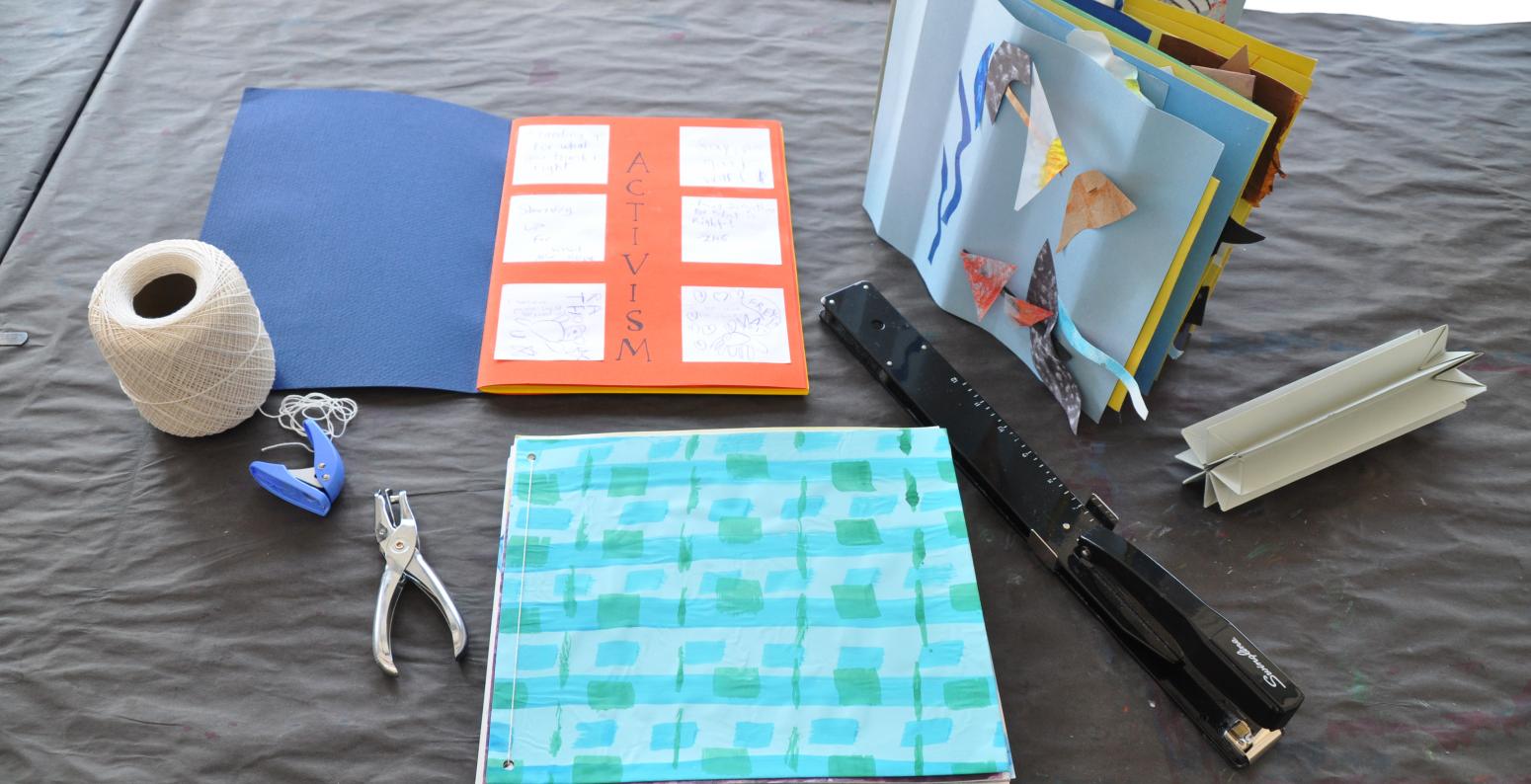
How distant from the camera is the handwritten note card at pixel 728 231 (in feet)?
2.86

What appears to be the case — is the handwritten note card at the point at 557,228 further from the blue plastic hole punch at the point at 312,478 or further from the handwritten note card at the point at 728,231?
the blue plastic hole punch at the point at 312,478

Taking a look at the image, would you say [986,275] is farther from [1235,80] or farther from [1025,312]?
[1235,80]

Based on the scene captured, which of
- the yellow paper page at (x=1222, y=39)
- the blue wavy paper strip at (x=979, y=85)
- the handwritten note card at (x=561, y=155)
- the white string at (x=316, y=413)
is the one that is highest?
the yellow paper page at (x=1222, y=39)

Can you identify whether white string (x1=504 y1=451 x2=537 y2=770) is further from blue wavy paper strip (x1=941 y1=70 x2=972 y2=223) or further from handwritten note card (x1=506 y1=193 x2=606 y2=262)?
blue wavy paper strip (x1=941 y1=70 x2=972 y2=223)

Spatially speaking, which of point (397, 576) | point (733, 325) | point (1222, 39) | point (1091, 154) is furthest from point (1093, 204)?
point (397, 576)

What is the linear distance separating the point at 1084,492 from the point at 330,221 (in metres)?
0.62

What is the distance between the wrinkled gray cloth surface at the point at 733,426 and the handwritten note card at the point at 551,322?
0.04m

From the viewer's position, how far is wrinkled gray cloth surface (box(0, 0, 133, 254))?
0.90 m

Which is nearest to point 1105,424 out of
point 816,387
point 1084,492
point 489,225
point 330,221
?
point 1084,492

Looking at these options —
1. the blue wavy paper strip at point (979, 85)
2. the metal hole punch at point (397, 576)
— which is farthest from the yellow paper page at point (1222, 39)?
the metal hole punch at point (397, 576)

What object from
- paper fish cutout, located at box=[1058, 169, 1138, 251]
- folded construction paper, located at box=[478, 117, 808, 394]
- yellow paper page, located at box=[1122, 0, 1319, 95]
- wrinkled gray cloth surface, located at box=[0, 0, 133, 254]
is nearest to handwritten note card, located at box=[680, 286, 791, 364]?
folded construction paper, located at box=[478, 117, 808, 394]

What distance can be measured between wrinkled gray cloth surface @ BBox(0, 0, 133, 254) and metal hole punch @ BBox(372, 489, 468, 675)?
1.40 feet

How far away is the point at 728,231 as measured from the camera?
893 millimetres

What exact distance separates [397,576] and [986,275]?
0.46m
